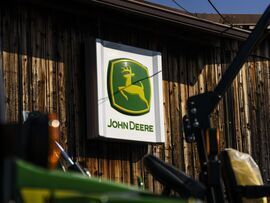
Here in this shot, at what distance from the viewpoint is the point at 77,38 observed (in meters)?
9.61

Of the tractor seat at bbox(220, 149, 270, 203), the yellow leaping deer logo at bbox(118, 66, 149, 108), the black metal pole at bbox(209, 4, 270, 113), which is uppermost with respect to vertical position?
the yellow leaping deer logo at bbox(118, 66, 149, 108)

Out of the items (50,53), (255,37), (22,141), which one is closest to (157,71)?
(50,53)

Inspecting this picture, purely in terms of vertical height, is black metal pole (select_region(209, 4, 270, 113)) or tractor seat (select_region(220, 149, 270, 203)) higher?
black metal pole (select_region(209, 4, 270, 113))

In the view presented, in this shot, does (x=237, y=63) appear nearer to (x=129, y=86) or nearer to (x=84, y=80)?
(x=84, y=80)

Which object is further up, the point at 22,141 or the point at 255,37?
the point at 255,37

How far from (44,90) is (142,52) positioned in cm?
195

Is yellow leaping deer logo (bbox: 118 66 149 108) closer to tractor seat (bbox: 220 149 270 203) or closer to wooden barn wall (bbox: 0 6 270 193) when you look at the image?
wooden barn wall (bbox: 0 6 270 193)

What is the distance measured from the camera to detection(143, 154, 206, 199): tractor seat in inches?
135

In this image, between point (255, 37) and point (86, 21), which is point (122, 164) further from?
point (255, 37)

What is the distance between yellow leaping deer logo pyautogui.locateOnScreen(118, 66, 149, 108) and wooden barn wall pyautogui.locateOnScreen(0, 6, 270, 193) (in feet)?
1.74

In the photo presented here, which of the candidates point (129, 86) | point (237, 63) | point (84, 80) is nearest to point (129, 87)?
point (129, 86)

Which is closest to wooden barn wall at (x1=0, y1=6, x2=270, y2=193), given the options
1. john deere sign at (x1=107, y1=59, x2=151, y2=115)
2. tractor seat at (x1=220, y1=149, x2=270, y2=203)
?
john deere sign at (x1=107, y1=59, x2=151, y2=115)

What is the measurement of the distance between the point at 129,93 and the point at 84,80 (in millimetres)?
742

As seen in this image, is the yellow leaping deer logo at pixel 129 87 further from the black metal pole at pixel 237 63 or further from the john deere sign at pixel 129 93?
the black metal pole at pixel 237 63
